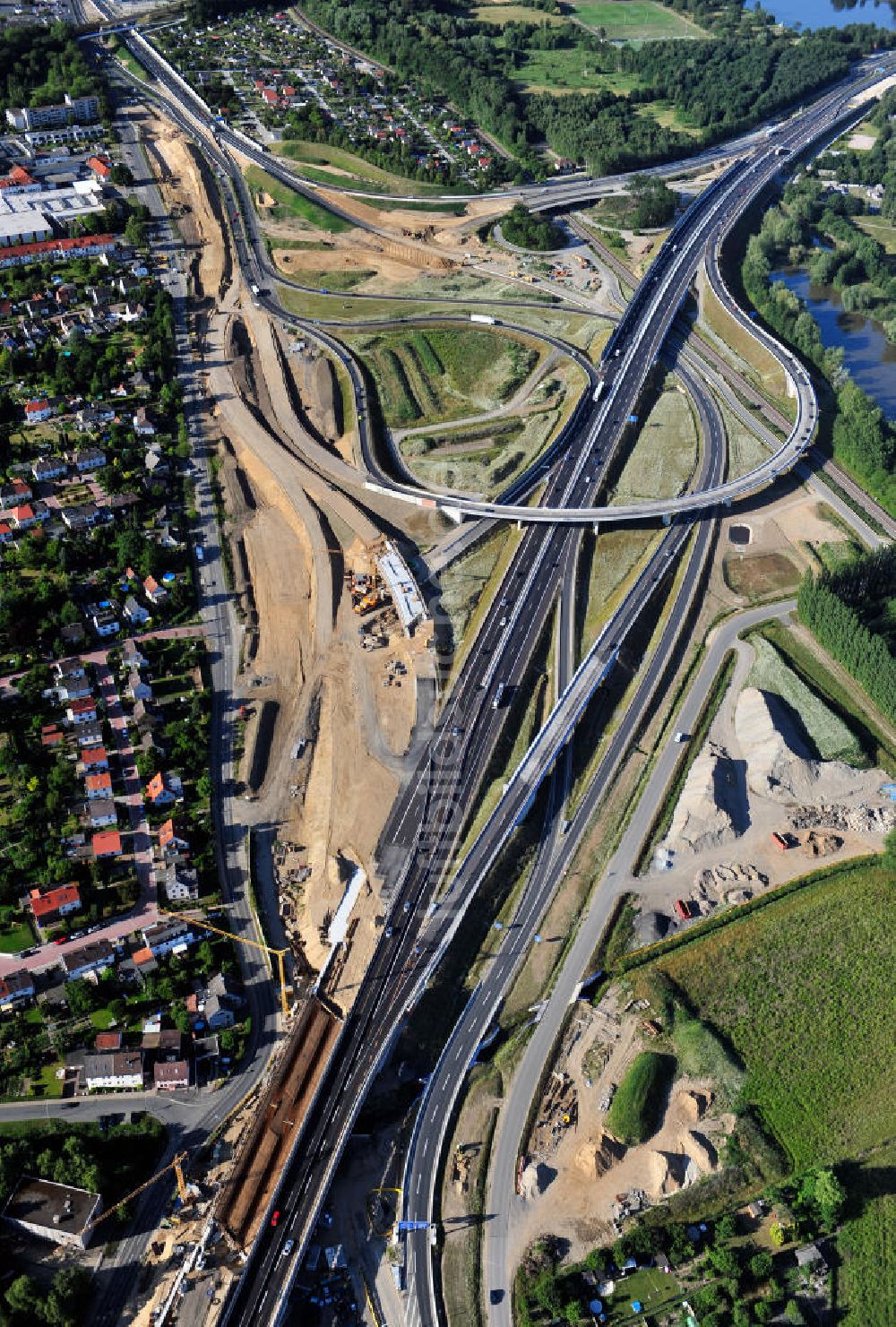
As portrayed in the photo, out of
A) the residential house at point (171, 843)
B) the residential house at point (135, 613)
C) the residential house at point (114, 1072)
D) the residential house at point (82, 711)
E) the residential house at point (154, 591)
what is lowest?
the residential house at point (114, 1072)

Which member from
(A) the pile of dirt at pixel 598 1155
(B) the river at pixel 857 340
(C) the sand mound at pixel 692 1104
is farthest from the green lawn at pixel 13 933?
(B) the river at pixel 857 340

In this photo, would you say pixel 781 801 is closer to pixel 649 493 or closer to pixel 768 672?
pixel 768 672

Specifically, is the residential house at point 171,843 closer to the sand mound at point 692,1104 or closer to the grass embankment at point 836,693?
the sand mound at point 692,1104

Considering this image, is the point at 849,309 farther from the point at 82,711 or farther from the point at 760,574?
the point at 82,711

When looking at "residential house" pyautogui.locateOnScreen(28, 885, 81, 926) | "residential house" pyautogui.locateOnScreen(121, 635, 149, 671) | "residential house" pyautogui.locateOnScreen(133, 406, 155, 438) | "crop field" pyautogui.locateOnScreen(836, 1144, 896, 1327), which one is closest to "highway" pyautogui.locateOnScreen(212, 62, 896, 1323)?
"residential house" pyautogui.locateOnScreen(28, 885, 81, 926)

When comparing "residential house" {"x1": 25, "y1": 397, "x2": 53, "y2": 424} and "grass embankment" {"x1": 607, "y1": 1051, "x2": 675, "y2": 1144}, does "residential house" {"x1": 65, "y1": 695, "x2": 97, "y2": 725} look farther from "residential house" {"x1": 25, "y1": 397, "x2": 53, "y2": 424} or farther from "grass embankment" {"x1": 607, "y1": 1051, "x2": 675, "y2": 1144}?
"grass embankment" {"x1": 607, "y1": 1051, "x2": 675, "y2": 1144}

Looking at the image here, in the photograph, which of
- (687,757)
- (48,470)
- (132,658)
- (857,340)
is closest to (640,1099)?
(687,757)

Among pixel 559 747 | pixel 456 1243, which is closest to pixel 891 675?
pixel 559 747
